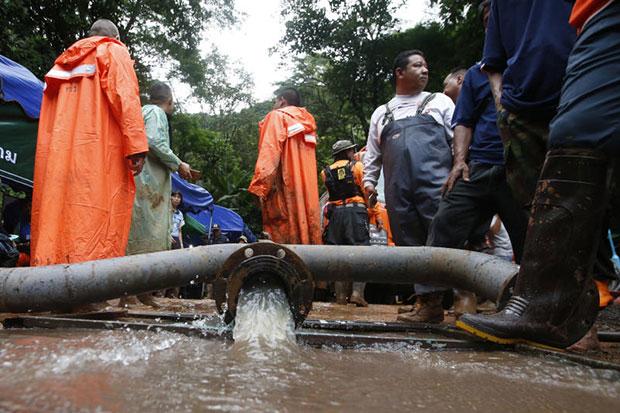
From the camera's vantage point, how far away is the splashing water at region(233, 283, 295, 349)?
6.01 feet

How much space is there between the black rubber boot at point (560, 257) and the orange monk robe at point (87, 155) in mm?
2593

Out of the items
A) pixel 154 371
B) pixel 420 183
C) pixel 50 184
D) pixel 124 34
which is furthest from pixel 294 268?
pixel 124 34

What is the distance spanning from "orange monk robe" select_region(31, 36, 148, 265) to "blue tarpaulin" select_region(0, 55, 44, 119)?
1.65 meters

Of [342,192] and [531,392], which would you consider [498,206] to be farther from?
[342,192]

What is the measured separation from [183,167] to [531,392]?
12.3 feet

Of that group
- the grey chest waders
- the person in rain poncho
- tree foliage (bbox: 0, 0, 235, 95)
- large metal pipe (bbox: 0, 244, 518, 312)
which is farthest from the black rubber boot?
tree foliage (bbox: 0, 0, 235, 95)

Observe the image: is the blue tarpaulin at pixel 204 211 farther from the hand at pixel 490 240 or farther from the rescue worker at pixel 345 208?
the hand at pixel 490 240

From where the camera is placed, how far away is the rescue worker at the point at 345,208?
227 inches

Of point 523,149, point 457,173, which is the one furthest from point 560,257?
point 457,173

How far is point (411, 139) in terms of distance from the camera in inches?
144

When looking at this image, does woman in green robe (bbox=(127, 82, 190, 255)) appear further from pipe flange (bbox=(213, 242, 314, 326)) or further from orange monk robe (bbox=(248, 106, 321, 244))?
pipe flange (bbox=(213, 242, 314, 326))

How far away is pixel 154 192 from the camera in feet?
14.7

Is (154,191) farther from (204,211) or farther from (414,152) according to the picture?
(204,211)

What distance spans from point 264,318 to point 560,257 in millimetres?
980
